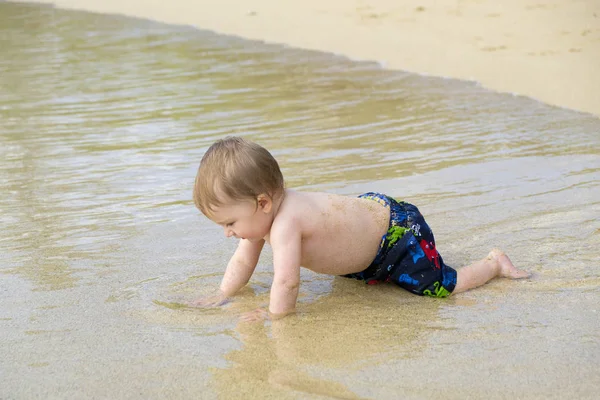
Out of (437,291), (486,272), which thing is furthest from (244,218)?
(486,272)

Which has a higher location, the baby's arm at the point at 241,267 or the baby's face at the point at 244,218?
the baby's face at the point at 244,218

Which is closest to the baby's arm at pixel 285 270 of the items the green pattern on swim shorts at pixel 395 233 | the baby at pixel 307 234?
the baby at pixel 307 234

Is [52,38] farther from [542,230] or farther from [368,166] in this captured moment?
[542,230]

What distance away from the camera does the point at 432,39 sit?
9328 mm

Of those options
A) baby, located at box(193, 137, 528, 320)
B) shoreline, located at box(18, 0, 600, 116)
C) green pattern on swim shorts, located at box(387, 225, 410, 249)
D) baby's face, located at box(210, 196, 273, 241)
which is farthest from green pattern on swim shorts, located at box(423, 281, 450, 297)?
shoreline, located at box(18, 0, 600, 116)

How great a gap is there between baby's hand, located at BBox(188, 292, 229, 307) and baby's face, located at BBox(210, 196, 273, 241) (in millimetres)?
337

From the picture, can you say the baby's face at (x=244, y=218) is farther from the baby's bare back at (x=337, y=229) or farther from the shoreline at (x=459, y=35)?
the shoreline at (x=459, y=35)

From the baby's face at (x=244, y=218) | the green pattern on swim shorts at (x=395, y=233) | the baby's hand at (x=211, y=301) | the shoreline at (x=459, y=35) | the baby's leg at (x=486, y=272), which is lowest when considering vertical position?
the baby's hand at (x=211, y=301)

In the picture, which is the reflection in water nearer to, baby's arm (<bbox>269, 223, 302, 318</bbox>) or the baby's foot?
baby's arm (<bbox>269, 223, 302, 318</bbox>)

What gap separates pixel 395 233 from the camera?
3.30 m

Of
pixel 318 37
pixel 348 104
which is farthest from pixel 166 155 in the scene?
pixel 318 37

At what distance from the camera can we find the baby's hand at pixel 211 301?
3.21 metres

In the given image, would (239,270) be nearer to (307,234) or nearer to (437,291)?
(307,234)

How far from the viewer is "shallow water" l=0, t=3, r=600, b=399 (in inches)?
99.8
